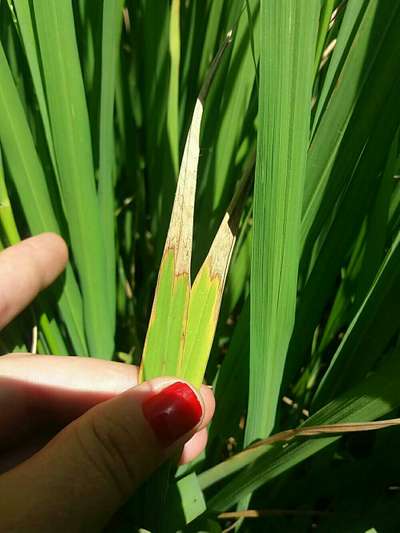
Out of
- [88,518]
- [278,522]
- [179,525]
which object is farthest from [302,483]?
[88,518]

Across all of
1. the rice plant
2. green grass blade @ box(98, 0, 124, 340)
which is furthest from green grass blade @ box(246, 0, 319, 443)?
green grass blade @ box(98, 0, 124, 340)

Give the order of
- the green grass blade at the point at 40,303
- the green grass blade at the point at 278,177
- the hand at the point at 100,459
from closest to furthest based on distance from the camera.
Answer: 1. the green grass blade at the point at 278,177
2. the hand at the point at 100,459
3. the green grass blade at the point at 40,303

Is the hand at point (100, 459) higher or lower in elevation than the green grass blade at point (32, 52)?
lower

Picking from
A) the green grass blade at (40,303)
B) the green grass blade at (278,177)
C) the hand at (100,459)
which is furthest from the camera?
the green grass blade at (40,303)

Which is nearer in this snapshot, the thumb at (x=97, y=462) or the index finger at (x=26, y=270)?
the thumb at (x=97, y=462)

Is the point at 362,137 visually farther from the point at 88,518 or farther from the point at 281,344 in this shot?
the point at 88,518

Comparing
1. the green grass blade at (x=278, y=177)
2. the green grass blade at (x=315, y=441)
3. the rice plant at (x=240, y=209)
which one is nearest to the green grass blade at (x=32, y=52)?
the rice plant at (x=240, y=209)

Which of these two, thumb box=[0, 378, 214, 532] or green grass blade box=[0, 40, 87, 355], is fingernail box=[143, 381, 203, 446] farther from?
green grass blade box=[0, 40, 87, 355]

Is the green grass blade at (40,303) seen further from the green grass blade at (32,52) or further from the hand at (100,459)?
the hand at (100,459)

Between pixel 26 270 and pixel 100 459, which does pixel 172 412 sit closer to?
pixel 100 459
